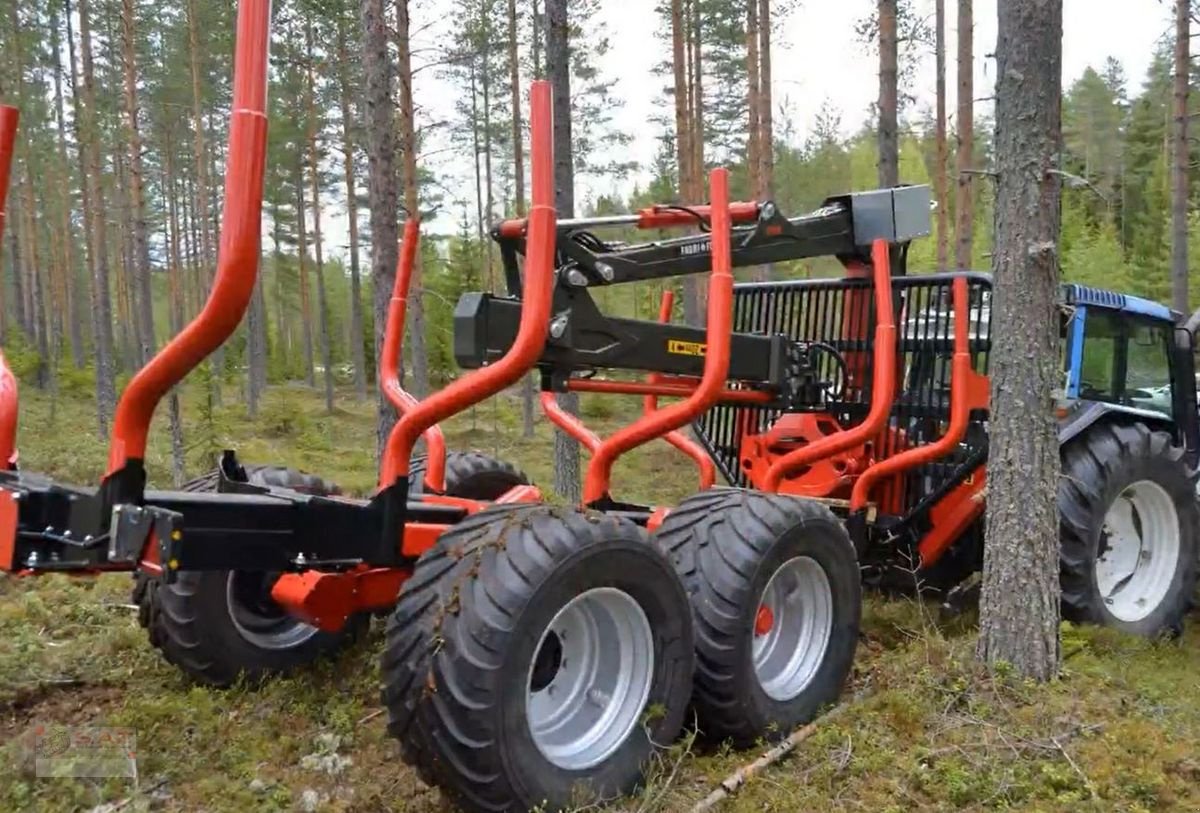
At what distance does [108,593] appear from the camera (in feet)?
21.4

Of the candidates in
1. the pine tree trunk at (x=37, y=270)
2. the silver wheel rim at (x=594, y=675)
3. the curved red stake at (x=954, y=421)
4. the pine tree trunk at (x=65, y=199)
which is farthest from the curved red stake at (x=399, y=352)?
the pine tree trunk at (x=37, y=270)

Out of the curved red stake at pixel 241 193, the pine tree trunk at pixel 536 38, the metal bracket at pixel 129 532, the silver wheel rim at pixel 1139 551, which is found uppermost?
the pine tree trunk at pixel 536 38

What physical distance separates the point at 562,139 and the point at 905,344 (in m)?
4.61

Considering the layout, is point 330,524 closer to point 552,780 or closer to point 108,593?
point 552,780

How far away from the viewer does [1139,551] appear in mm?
6438

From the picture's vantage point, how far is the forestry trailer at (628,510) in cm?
312

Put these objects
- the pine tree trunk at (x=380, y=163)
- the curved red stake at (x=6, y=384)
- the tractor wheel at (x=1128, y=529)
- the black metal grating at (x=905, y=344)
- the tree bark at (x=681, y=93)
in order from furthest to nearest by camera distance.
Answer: the tree bark at (x=681, y=93) → the pine tree trunk at (x=380, y=163) → the black metal grating at (x=905, y=344) → the tractor wheel at (x=1128, y=529) → the curved red stake at (x=6, y=384)

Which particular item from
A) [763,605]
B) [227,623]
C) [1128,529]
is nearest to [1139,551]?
[1128,529]

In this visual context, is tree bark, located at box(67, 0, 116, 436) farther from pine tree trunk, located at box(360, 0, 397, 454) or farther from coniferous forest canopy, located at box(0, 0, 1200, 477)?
pine tree trunk, located at box(360, 0, 397, 454)

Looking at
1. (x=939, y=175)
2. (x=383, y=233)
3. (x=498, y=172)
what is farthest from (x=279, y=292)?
(x=383, y=233)

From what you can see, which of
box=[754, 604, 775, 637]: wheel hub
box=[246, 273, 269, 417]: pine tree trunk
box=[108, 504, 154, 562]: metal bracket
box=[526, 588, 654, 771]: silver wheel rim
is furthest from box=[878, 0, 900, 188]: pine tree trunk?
box=[246, 273, 269, 417]: pine tree trunk

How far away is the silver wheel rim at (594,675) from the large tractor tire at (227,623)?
1.38 meters

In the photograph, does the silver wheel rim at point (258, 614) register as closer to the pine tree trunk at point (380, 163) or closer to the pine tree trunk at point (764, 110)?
the pine tree trunk at point (380, 163)

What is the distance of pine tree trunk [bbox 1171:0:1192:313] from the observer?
1584 cm
